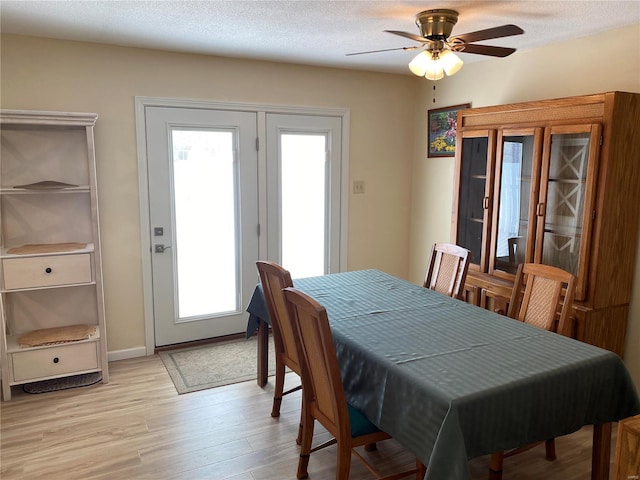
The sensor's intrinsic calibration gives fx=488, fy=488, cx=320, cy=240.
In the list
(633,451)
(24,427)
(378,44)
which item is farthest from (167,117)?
(633,451)

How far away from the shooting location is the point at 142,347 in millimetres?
3824

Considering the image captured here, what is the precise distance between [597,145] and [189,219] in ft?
9.36

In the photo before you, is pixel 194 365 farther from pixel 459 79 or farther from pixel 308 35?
pixel 459 79

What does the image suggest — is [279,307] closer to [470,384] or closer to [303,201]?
[470,384]

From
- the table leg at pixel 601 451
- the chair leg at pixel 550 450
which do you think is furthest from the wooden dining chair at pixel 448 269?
the table leg at pixel 601 451

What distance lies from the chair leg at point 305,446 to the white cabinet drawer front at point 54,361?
1.73 m

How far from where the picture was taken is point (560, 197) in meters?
3.01

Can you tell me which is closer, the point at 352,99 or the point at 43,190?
the point at 43,190

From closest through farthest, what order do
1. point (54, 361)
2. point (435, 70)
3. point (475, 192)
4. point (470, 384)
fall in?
point (470, 384) < point (435, 70) < point (54, 361) < point (475, 192)

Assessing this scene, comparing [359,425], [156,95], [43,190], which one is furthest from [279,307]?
[156,95]

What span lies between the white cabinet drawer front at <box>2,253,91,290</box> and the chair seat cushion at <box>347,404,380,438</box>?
2.09 meters

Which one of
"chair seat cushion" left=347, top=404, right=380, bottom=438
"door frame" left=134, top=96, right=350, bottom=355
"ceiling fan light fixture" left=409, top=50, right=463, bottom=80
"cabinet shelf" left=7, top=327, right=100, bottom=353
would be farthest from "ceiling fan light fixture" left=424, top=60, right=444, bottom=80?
"cabinet shelf" left=7, top=327, right=100, bottom=353

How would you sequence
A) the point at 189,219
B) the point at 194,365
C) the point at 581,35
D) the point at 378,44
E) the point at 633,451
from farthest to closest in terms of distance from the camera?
the point at 189,219 < the point at 194,365 < the point at 378,44 < the point at 581,35 < the point at 633,451

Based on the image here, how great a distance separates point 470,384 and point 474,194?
2153 mm
